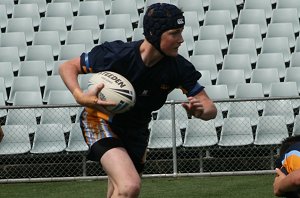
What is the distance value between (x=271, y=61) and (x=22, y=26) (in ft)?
15.8

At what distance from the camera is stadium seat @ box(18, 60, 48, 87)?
14.2 metres

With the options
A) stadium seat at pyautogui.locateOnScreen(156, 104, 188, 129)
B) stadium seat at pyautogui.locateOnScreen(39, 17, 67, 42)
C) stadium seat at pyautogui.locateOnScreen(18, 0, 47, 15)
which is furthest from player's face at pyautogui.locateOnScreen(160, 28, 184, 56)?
stadium seat at pyautogui.locateOnScreen(18, 0, 47, 15)

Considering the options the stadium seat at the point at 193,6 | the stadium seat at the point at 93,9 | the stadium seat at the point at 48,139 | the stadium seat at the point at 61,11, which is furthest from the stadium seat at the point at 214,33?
the stadium seat at the point at 48,139

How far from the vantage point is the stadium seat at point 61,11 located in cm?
1603

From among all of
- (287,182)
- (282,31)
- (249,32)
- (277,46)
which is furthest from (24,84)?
(287,182)

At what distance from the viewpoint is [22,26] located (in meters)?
15.7

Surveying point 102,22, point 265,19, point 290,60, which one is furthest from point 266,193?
point 102,22

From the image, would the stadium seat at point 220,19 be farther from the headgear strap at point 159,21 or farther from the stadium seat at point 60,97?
the headgear strap at point 159,21

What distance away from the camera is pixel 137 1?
1612 cm

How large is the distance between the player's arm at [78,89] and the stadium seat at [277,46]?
8068mm

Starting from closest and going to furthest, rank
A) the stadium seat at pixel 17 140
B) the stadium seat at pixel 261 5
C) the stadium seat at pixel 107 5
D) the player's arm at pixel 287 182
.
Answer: the player's arm at pixel 287 182 < the stadium seat at pixel 17 140 < the stadium seat at pixel 261 5 < the stadium seat at pixel 107 5

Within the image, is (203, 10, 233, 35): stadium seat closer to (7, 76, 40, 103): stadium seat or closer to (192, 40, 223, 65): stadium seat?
(192, 40, 223, 65): stadium seat

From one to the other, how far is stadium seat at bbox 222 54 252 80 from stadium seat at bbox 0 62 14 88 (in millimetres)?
3578

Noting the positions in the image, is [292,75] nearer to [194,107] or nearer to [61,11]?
[61,11]
